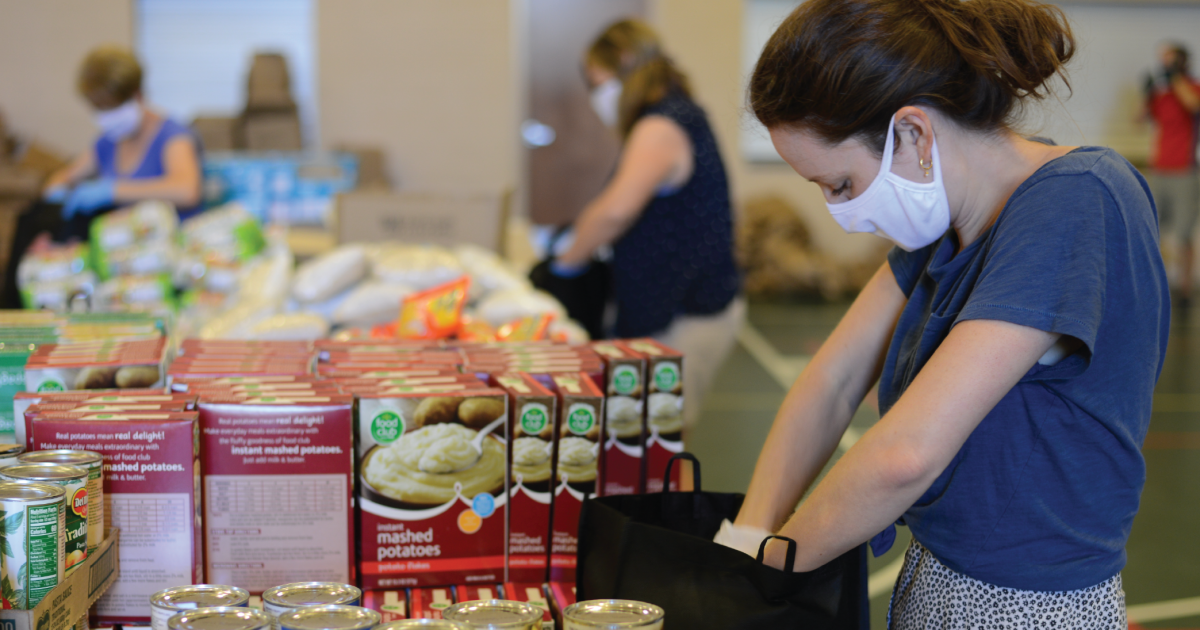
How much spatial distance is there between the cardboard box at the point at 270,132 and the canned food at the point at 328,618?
294 inches

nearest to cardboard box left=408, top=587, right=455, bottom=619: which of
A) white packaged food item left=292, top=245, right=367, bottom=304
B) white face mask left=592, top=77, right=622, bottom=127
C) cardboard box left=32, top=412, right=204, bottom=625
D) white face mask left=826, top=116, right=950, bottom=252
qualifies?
cardboard box left=32, top=412, right=204, bottom=625

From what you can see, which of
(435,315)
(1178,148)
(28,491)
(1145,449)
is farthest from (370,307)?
(1178,148)

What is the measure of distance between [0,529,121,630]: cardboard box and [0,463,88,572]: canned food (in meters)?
0.02

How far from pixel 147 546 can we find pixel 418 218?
85.4 inches

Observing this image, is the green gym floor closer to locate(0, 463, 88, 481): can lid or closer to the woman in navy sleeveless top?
the woman in navy sleeveless top

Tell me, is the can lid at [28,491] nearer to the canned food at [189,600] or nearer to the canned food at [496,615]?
the canned food at [189,600]

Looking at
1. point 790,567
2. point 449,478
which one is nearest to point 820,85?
point 790,567

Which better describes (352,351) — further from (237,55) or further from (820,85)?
(237,55)

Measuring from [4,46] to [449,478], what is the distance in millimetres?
8692

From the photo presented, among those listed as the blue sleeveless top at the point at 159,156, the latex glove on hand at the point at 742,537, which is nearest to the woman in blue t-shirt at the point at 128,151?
the blue sleeveless top at the point at 159,156

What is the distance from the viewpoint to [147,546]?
1.21 m

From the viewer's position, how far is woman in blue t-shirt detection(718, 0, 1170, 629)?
98cm

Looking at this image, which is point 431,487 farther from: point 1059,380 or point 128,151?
point 128,151

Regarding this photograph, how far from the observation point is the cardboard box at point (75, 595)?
3.16 feet
